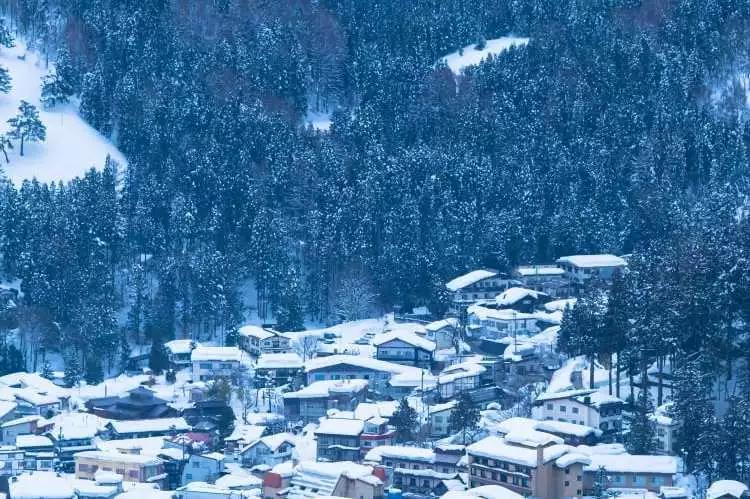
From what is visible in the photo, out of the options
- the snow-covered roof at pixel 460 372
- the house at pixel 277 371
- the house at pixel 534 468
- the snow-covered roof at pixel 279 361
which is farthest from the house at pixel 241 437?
the house at pixel 534 468

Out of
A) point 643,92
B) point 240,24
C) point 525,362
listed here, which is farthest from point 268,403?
point 240,24

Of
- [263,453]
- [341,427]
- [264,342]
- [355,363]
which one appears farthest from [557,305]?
[263,453]

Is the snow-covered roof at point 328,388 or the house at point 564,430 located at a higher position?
the snow-covered roof at point 328,388

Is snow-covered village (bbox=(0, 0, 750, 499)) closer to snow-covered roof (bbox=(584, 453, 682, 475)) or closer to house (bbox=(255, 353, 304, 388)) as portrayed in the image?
snow-covered roof (bbox=(584, 453, 682, 475))

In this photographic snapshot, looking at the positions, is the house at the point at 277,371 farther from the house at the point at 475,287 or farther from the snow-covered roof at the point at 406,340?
the house at the point at 475,287

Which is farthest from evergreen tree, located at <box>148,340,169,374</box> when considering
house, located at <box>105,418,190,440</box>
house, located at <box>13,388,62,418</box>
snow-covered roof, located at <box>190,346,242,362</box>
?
house, located at <box>105,418,190,440</box>

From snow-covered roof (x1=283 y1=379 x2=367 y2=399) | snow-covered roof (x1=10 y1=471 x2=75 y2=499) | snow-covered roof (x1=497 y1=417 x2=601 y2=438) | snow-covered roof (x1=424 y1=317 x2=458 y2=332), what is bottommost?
snow-covered roof (x1=10 y1=471 x2=75 y2=499)

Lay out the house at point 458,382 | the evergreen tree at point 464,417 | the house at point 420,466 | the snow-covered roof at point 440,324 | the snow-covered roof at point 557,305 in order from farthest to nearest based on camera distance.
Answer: the snow-covered roof at point 557,305 < the snow-covered roof at point 440,324 < the house at point 458,382 < the evergreen tree at point 464,417 < the house at point 420,466

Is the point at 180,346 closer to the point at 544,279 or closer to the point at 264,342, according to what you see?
the point at 264,342
